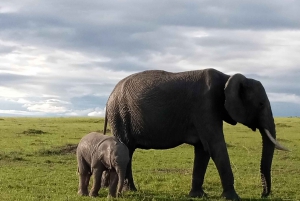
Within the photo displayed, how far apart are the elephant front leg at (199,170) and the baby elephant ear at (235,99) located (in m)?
1.15

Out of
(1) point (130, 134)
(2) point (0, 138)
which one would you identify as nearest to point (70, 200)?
(1) point (130, 134)

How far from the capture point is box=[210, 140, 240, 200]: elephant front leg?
9.12 meters

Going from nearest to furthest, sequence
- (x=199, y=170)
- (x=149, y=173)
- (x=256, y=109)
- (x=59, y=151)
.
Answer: (x=256, y=109) → (x=199, y=170) → (x=149, y=173) → (x=59, y=151)

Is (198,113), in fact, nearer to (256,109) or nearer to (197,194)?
(256,109)

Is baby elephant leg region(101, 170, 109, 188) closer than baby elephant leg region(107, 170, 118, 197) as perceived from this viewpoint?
No

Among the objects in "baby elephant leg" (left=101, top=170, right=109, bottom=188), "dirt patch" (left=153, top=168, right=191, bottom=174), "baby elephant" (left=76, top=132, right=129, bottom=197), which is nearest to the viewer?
"baby elephant" (left=76, top=132, right=129, bottom=197)

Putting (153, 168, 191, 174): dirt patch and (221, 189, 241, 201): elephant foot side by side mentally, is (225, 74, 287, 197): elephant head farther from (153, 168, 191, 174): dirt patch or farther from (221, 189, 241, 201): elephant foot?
(153, 168, 191, 174): dirt patch

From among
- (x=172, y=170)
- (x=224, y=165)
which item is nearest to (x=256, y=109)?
(x=224, y=165)

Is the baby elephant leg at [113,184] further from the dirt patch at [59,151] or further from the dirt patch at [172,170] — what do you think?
the dirt patch at [59,151]

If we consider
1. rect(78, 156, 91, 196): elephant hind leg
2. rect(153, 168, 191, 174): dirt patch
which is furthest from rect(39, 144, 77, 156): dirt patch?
rect(78, 156, 91, 196): elephant hind leg

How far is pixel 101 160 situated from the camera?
349 inches

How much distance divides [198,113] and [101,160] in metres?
2.12

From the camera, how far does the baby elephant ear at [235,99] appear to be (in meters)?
9.20

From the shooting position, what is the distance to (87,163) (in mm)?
9461
